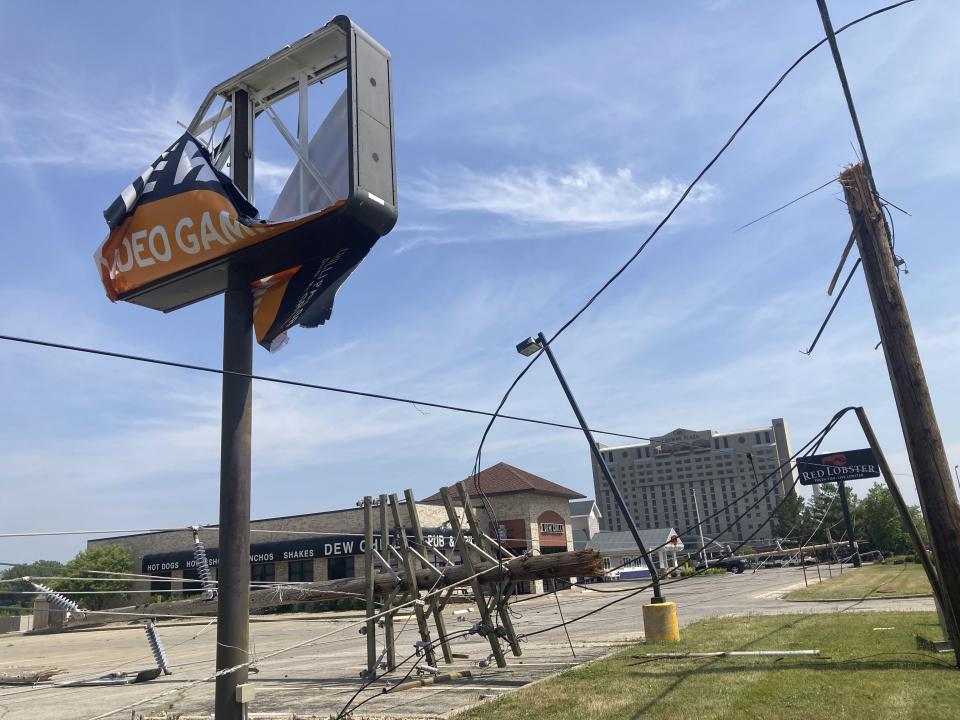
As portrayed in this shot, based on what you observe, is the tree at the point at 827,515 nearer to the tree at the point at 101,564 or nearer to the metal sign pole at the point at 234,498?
the tree at the point at 101,564

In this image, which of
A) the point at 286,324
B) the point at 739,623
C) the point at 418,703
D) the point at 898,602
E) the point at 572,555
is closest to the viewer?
the point at 286,324

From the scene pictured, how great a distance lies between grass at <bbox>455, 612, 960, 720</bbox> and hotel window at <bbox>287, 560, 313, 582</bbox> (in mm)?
34264

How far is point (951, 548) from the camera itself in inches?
352

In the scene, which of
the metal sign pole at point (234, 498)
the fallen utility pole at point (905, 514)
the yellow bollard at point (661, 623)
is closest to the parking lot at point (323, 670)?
the metal sign pole at point (234, 498)

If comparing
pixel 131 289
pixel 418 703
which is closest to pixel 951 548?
pixel 418 703

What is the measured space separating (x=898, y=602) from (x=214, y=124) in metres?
20.3

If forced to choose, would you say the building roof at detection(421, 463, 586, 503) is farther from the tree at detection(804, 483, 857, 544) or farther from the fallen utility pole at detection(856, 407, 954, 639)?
the tree at detection(804, 483, 857, 544)

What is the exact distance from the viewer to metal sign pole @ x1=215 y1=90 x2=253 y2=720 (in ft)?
22.1

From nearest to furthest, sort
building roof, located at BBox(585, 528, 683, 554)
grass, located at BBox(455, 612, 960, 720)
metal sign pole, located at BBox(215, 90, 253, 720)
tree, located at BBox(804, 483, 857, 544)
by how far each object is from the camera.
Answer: metal sign pole, located at BBox(215, 90, 253, 720) < grass, located at BBox(455, 612, 960, 720) < building roof, located at BBox(585, 528, 683, 554) < tree, located at BBox(804, 483, 857, 544)

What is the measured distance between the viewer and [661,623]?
13414 millimetres

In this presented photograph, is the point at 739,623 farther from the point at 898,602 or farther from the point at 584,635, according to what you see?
the point at 898,602

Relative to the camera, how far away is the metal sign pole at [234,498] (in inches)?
265

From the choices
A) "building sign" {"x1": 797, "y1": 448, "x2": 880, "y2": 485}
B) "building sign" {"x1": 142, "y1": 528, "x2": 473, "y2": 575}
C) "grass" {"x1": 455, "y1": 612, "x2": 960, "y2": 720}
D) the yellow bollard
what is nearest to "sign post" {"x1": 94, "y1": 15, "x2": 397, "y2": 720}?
"grass" {"x1": 455, "y1": 612, "x2": 960, "y2": 720}

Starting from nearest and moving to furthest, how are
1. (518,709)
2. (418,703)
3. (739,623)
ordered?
(518,709) → (418,703) → (739,623)
